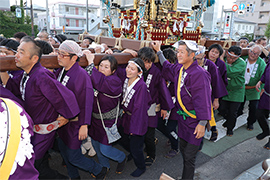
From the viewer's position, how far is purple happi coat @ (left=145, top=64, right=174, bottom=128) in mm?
3141

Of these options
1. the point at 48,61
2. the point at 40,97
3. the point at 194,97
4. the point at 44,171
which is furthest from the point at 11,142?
the point at 194,97

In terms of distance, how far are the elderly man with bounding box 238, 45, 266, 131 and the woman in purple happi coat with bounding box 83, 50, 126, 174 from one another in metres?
3.60

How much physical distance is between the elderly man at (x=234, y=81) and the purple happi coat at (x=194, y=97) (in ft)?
6.80

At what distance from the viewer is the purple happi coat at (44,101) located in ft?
6.66

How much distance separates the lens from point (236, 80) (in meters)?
4.31

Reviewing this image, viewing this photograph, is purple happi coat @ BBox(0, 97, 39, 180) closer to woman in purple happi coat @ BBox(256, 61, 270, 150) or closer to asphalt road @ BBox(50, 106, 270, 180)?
asphalt road @ BBox(50, 106, 270, 180)

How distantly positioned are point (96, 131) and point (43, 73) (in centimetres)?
116

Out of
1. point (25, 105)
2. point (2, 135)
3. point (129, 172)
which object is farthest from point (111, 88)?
point (2, 135)

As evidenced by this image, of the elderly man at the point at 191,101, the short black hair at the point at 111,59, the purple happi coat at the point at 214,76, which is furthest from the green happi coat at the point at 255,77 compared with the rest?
the short black hair at the point at 111,59

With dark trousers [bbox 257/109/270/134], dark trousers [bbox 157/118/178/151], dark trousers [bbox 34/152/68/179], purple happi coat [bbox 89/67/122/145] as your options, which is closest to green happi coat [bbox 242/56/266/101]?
dark trousers [bbox 257/109/270/134]

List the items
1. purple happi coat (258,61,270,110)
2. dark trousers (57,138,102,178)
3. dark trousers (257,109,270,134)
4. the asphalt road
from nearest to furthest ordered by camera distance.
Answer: dark trousers (57,138,102,178)
the asphalt road
purple happi coat (258,61,270,110)
dark trousers (257,109,270,134)

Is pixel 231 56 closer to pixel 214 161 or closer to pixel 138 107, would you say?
pixel 214 161

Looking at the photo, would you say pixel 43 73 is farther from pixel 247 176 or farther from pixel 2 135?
pixel 247 176

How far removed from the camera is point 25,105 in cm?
211
